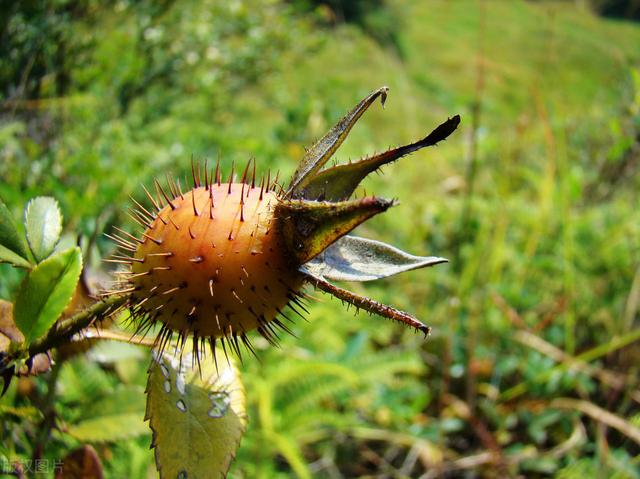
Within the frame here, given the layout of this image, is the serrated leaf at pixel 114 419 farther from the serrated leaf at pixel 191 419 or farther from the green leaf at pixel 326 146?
the green leaf at pixel 326 146

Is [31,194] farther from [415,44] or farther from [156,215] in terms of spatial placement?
[415,44]

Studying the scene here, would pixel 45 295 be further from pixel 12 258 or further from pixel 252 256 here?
pixel 252 256

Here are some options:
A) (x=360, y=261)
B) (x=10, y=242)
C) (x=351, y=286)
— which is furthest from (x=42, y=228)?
(x=351, y=286)

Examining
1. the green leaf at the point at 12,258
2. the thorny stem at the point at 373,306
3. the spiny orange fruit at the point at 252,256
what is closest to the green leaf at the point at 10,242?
the green leaf at the point at 12,258

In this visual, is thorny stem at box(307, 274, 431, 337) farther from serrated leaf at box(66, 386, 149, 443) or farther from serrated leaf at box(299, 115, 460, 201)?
serrated leaf at box(66, 386, 149, 443)

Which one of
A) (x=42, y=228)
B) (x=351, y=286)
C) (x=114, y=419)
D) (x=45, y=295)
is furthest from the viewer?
(x=351, y=286)
